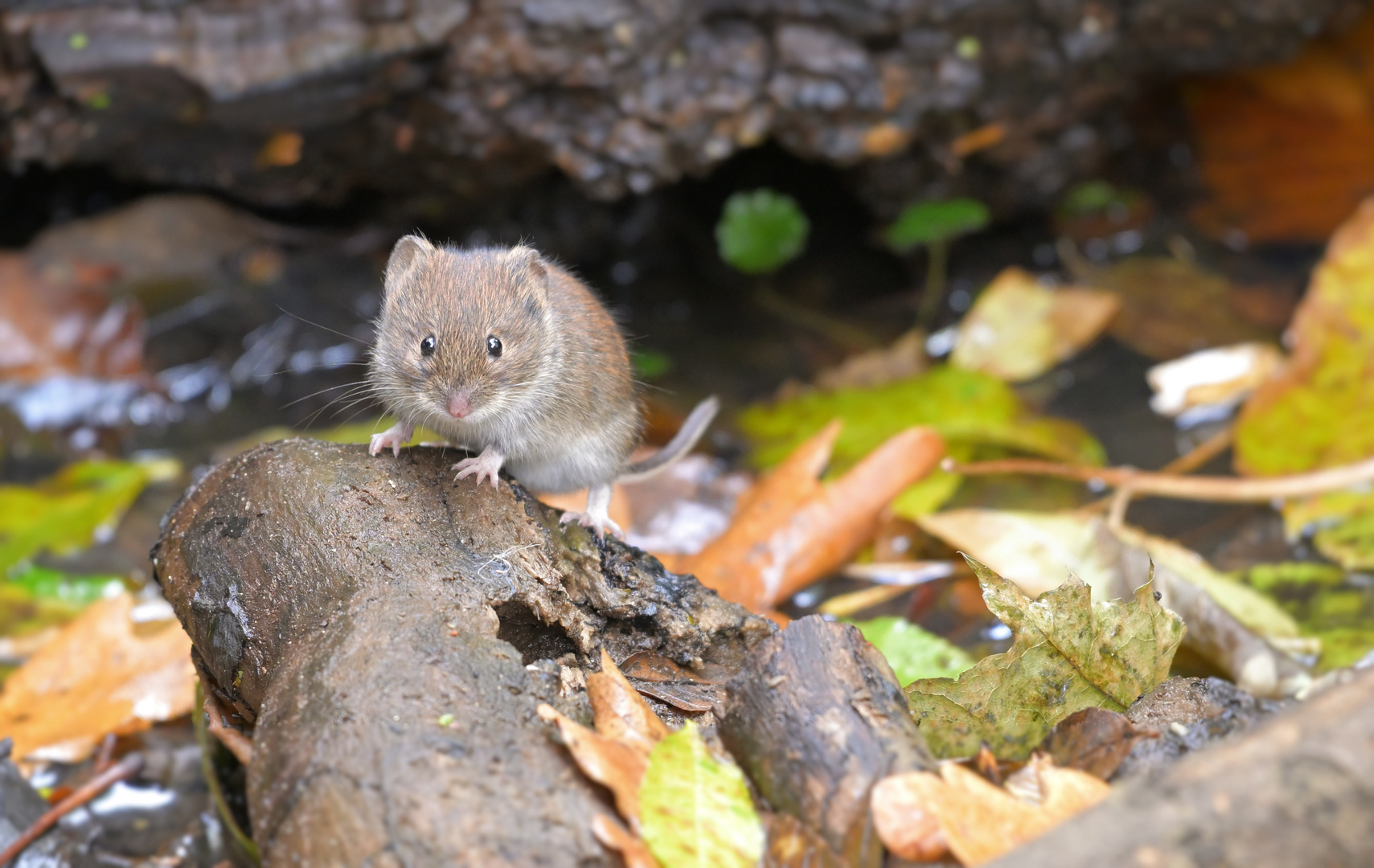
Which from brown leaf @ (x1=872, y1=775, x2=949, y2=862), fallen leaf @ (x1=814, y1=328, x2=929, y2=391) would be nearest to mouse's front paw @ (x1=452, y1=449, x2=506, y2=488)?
brown leaf @ (x1=872, y1=775, x2=949, y2=862)

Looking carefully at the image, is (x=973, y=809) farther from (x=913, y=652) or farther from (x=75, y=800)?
(x=75, y=800)

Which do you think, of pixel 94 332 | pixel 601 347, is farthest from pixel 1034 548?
pixel 94 332

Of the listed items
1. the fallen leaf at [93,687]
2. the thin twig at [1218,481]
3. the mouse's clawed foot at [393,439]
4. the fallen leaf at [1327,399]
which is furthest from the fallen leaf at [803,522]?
the fallen leaf at [93,687]

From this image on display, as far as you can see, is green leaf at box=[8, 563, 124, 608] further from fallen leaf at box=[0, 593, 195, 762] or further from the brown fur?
the brown fur

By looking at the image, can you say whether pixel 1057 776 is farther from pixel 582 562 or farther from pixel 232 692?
pixel 232 692

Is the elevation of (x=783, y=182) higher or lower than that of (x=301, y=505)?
lower

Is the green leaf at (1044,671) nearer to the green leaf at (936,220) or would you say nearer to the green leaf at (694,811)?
the green leaf at (694,811)
